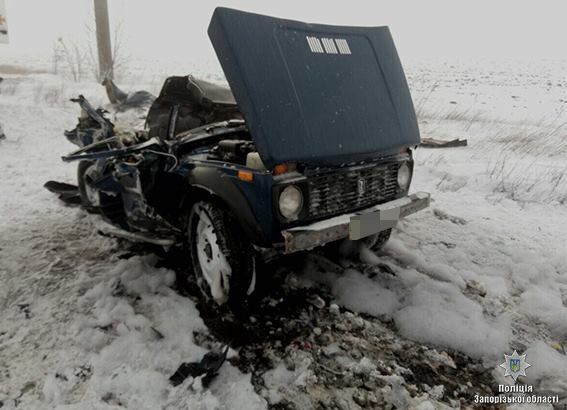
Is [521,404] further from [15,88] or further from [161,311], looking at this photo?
[15,88]

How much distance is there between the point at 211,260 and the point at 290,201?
33.8 inches

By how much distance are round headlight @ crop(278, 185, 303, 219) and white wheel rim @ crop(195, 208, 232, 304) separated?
2.00 feet

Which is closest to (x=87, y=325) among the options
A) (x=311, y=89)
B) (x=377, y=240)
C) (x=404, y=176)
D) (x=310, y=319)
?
(x=310, y=319)

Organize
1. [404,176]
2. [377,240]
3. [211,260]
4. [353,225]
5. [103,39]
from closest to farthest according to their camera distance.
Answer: [353,225], [211,260], [404,176], [377,240], [103,39]

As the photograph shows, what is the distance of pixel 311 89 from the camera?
290 cm

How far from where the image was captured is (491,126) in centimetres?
1045

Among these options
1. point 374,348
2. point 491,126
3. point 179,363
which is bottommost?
point 491,126

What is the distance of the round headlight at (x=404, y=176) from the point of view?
341 cm

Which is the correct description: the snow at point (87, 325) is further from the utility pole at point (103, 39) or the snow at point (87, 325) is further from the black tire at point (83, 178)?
the utility pole at point (103, 39)

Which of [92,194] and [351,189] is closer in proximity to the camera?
Answer: [351,189]

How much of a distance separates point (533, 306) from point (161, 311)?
2848 millimetres

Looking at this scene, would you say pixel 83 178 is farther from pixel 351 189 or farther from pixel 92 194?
pixel 351 189

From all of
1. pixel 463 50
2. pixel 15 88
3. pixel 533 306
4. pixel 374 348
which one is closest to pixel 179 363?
pixel 374 348

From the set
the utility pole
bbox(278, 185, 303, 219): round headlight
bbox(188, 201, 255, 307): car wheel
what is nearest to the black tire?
bbox(188, 201, 255, 307): car wheel
